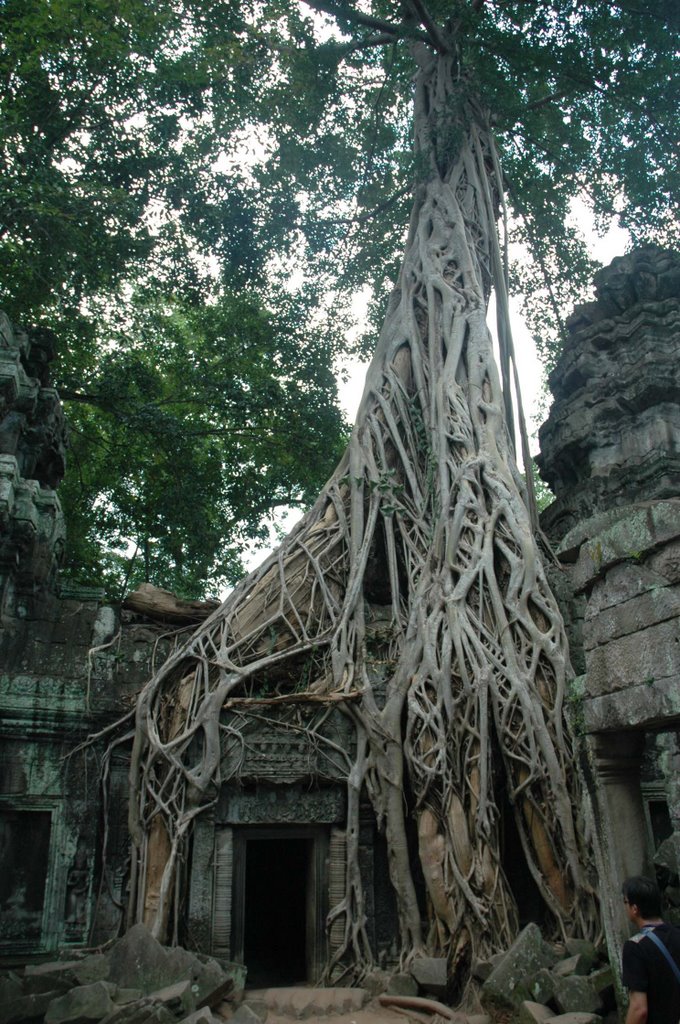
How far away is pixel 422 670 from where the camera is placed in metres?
5.14

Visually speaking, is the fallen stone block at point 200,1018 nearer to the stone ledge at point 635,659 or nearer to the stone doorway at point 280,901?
the stone doorway at point 280,901

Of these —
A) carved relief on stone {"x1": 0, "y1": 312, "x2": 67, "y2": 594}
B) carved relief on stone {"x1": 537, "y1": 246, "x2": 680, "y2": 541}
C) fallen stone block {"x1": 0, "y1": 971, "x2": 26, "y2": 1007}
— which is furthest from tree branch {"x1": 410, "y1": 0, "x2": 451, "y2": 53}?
fallen stone block {"x1": 0, "y1": 971, "x2": 26, "y2": 1007}

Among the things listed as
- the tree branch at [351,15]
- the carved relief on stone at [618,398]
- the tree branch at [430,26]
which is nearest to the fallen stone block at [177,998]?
the carved relief on stone at [618,398]

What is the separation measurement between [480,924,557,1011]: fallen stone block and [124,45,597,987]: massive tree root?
591 millimetres

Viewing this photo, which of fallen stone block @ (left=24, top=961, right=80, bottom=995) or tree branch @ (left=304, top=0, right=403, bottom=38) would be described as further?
tree branch @ (left=304, top=0, right=403, bottom=38)

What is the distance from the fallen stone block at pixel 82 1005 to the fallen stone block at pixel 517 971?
1.75m

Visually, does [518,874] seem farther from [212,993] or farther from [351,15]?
[351,15]

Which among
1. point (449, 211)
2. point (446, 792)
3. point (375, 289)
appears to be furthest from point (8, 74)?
point (446, 792)

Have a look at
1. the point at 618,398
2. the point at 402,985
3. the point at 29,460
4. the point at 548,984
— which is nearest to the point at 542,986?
the point at 548,984

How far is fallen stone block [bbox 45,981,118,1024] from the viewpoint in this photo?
139 inches

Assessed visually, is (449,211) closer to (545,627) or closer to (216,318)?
(216,318)

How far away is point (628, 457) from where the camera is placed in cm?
707

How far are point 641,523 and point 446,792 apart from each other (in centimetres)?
247

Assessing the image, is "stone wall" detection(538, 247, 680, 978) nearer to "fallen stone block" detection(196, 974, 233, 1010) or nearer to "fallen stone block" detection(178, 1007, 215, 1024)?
"fallen stone block" detection(178, 1007, 215, 1024)
